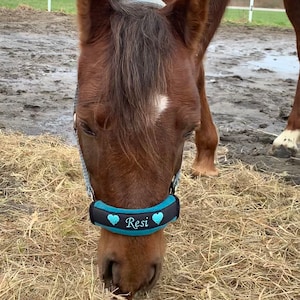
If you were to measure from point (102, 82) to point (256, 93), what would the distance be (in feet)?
17.3

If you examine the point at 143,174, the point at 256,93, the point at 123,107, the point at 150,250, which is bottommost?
the point at 256,93

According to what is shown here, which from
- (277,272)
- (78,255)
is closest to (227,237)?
(277,272)

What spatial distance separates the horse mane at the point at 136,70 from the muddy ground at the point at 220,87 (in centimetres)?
59

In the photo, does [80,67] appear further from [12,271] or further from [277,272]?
[277,272]

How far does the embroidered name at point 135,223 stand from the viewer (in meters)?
1.82

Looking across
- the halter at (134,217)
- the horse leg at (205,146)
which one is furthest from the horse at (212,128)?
the halter at (134,217)

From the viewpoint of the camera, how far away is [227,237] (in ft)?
10.1

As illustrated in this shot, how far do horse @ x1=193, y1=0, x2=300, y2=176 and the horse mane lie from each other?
61cm

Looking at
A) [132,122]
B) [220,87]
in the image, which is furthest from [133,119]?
[220,87]

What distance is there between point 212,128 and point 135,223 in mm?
2298

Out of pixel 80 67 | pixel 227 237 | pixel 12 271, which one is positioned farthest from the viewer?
pixel 227 237

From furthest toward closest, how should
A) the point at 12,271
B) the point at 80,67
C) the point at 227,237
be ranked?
the point at 227,237 < the point at 12,271 < the point at 80,67

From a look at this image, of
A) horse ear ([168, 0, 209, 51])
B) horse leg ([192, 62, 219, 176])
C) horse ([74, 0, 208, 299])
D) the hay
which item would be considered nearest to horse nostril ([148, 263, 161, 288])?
horse ([74, 0, 208, 299])

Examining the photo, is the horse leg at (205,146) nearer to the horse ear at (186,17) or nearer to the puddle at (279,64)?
the horse ear at (186,17)
